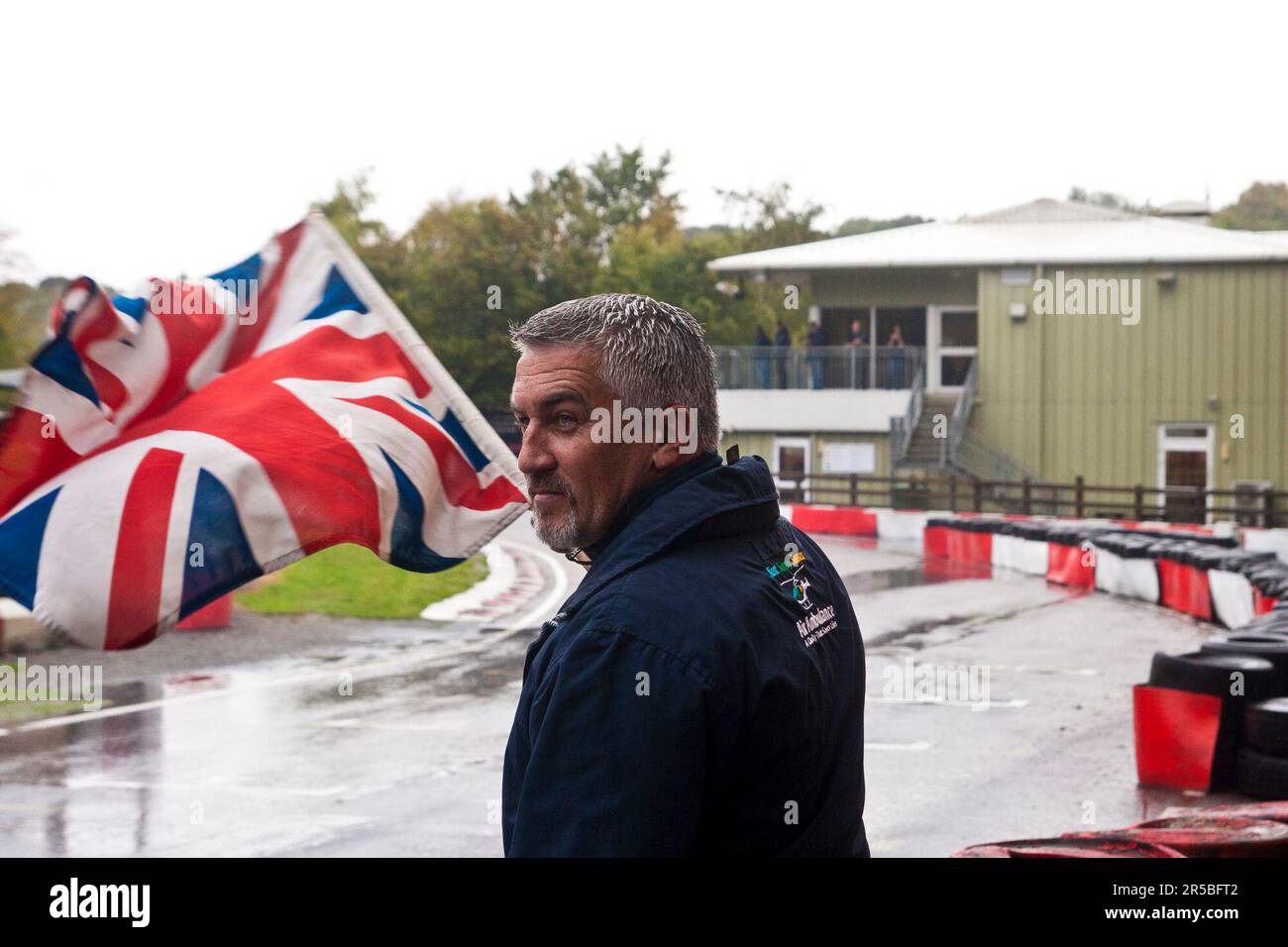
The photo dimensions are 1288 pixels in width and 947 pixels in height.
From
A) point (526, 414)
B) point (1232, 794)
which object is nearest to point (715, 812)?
point (526, 414)

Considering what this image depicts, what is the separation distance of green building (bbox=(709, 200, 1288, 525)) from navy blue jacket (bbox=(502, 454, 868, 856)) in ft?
118

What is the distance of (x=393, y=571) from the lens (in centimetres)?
2289

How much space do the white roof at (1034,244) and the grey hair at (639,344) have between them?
125ft

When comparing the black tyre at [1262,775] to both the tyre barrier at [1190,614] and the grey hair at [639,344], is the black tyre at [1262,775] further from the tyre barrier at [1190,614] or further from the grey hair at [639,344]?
the grey hair at [639,344]

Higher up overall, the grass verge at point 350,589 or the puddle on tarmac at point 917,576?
the grass verge at point 350,589

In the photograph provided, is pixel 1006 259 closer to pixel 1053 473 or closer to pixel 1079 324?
pixel 1079 324

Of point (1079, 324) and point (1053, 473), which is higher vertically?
point (1079, 324)

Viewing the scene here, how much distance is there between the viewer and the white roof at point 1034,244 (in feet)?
128

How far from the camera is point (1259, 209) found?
62.4 m

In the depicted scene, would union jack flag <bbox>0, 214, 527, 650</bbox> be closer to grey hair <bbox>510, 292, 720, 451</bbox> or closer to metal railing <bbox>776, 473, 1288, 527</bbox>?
grey hair <bbox>510, 292, 720, 451</bbox>

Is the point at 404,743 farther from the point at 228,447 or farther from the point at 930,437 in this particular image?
the point at 930,437

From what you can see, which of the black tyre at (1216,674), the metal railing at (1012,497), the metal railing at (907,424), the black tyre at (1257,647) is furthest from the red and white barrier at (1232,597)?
the metal railing at (907,424)
